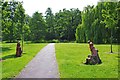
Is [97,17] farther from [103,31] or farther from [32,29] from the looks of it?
[32,29]

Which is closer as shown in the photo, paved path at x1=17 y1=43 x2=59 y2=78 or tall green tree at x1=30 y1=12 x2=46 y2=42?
paved path at x1=17 y1=43 x2=59 y2=78

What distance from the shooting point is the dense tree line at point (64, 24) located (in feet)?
94.3

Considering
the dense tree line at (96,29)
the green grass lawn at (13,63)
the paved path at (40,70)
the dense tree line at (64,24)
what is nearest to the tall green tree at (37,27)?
the dense tree line at (64,24)

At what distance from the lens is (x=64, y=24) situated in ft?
282

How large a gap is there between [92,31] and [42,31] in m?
27.5

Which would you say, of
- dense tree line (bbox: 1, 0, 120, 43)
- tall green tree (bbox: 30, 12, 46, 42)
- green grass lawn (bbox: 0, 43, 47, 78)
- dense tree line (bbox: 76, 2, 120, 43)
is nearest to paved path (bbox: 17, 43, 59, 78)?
green grass lawn (bbox: 0, 43, 47, 78)

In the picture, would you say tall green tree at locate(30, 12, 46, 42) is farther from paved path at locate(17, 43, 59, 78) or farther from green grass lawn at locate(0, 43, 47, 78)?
paved path at locate(17, 43, 59, 78)

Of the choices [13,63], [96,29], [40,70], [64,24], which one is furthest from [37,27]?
[40,70]

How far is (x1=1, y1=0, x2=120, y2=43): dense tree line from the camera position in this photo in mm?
28741

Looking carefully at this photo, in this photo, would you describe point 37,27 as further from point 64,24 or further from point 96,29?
point 96,29

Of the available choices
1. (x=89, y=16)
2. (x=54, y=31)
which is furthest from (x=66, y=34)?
(x=89, y=16)

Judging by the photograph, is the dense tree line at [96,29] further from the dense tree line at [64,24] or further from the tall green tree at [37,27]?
the tall green tree at [37,27]

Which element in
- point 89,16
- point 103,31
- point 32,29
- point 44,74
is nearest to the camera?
point 44,74

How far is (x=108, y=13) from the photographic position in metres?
26.2
